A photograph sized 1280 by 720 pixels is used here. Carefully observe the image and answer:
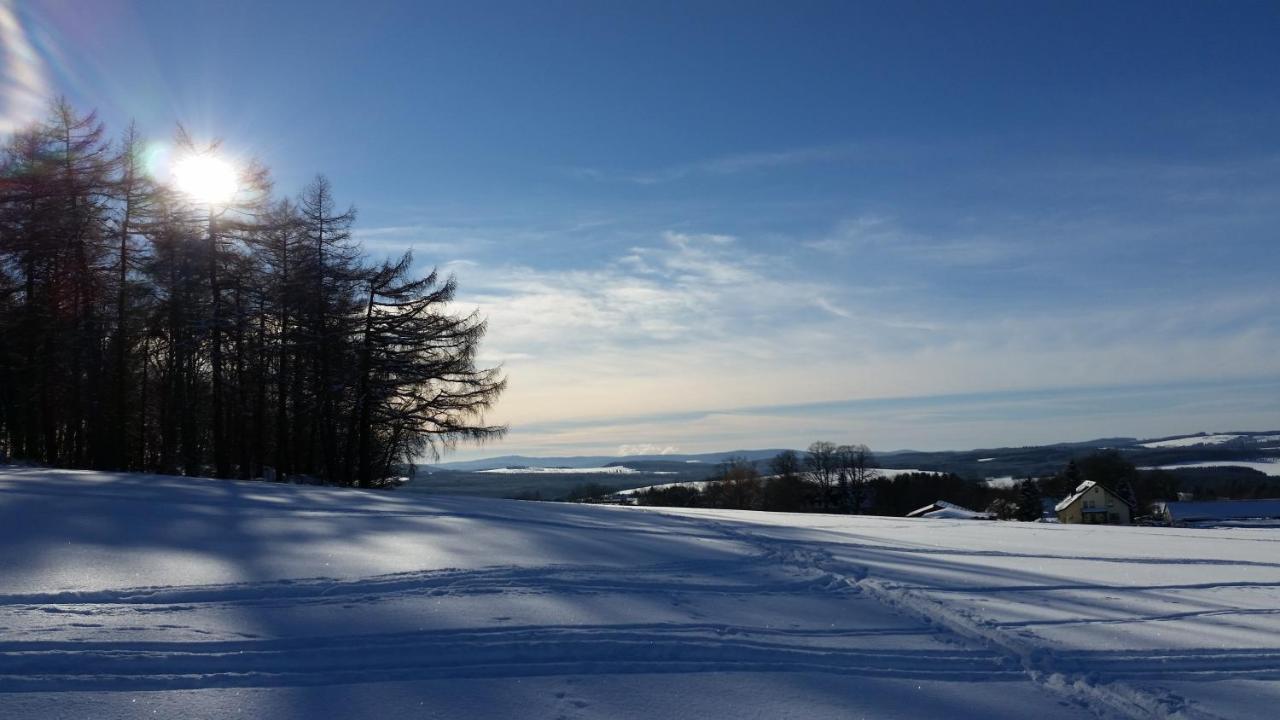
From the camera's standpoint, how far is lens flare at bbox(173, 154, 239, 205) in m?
23.1

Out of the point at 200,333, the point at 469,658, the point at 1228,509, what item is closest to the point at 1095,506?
the point at 1228,509

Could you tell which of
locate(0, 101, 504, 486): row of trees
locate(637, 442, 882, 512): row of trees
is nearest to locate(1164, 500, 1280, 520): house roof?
→ locate(637, 442, 882, 512): row of trees

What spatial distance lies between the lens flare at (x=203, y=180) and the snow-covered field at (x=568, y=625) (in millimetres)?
14486

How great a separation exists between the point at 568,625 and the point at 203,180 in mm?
22252

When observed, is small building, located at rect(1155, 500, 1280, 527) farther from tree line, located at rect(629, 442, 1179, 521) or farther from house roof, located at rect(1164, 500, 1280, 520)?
tree line, located at rect(629, 442, 1179, 521)

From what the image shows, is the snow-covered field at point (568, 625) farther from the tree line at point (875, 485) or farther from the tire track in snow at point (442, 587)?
the tree line at point (875, 485)

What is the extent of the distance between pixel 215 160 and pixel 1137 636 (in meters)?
25.2

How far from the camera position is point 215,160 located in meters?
23.6

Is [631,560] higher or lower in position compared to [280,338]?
lower

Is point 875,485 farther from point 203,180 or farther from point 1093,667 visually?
point 1093,667

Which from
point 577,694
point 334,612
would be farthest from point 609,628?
point 334,612

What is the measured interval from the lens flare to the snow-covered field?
570 inches

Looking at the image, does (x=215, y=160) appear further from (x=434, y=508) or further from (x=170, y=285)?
(x=434, y=508)

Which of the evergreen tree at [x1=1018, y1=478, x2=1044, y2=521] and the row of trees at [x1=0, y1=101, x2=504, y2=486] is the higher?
the row of trees at [x1=0, y1=101, x2=504, y2=486]
